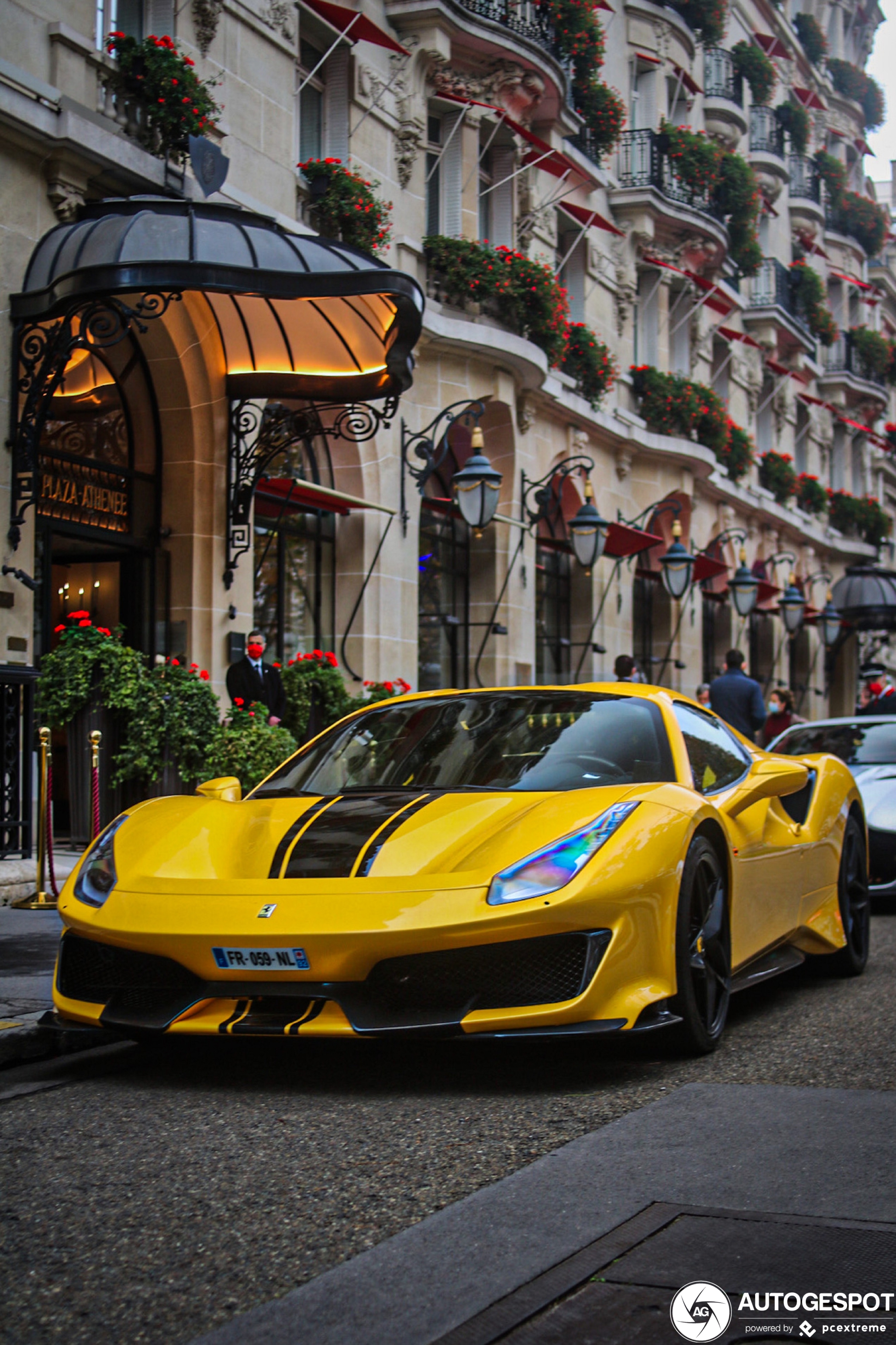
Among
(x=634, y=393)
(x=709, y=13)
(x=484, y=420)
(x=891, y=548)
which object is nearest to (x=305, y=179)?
(x=484, y=420)

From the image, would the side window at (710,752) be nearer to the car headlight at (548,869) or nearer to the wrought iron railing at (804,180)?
the car headlight at (548,869)

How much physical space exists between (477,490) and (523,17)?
8.60m

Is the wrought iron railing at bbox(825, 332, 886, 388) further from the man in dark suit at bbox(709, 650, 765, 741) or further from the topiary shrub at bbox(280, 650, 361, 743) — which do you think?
the topiary shrub at bbox(280, 650, 361, 743)

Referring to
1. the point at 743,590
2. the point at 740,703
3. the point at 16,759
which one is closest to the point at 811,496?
the point at 743,590

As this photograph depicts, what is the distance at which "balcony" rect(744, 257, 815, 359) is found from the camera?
3225cm

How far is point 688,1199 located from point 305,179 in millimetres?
13429

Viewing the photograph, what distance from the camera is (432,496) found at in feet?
59.8

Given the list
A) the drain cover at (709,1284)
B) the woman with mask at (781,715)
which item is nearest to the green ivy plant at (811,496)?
the woman with mask at (781,715)

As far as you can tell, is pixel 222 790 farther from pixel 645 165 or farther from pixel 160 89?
pixel 645 165

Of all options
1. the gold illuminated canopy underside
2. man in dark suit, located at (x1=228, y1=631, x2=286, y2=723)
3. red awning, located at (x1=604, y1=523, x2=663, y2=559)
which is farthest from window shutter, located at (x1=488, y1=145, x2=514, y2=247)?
man in dark suit, located at (x1=228, y1=631, x2=286, y2=723)

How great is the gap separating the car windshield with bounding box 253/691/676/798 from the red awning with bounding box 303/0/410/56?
37.8 ft

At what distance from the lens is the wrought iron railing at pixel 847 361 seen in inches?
1601

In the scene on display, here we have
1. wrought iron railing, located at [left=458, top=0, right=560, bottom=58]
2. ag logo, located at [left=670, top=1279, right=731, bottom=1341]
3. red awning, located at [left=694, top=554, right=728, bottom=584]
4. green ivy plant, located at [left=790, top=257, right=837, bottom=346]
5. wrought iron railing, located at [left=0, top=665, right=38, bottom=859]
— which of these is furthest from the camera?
green ivy plant, located at [left=790, top=257, right=837, bottom=346]
